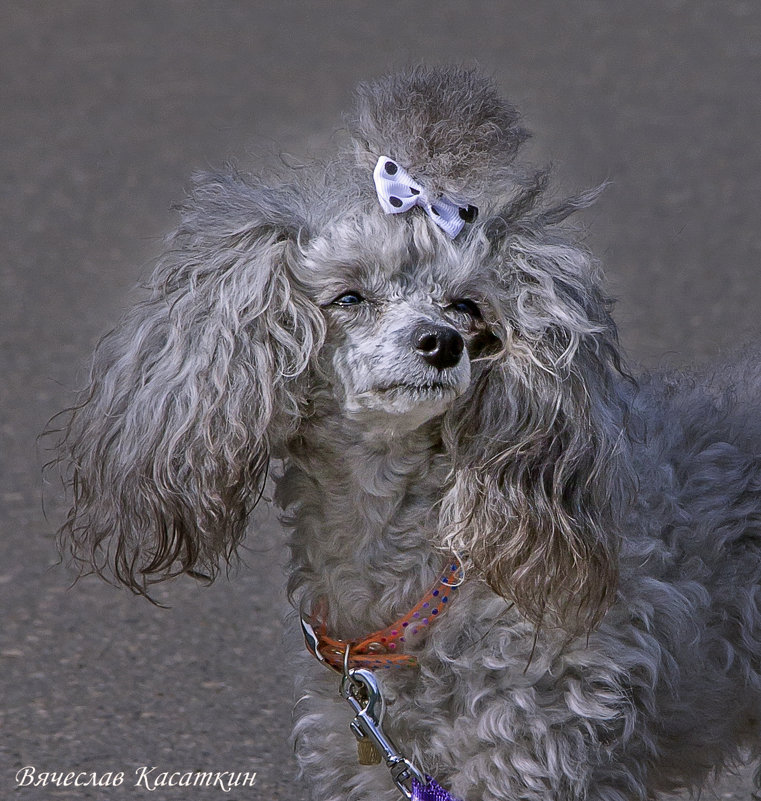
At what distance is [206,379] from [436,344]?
383 mm

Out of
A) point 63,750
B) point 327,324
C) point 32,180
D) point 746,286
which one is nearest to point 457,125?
point 327,324

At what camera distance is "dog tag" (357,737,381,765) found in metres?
2.36

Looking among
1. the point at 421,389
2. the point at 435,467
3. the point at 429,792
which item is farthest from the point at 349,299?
the point at 429,792

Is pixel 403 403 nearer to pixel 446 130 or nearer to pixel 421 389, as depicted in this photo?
pixel 421 389

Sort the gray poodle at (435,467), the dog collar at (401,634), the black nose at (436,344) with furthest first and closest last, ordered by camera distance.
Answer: the dog collar at (401,634)
the gray poodle at (435,467)
the black nose at (436,344)

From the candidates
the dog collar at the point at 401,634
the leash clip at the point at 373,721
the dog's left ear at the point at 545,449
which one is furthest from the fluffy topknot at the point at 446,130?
the leash clip at the point at 373,721

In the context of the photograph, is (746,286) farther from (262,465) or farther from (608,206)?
(262,465)

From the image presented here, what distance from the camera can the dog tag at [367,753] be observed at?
7.73 ft

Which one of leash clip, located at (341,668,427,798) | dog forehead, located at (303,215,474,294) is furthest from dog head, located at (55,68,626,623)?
leash clip, located at (341,668,427,798)

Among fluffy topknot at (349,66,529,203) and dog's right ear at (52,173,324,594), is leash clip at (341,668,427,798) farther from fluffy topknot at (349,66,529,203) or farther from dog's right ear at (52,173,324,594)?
fluffy topknot at (349,66,529,203)

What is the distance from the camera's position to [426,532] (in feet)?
7.73

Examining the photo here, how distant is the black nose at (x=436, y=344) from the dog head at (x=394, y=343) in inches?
0.9

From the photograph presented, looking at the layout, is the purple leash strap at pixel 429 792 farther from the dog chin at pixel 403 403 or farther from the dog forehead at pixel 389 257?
the dog forehead at pixel 389 257

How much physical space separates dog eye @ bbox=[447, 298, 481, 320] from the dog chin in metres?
0.14
